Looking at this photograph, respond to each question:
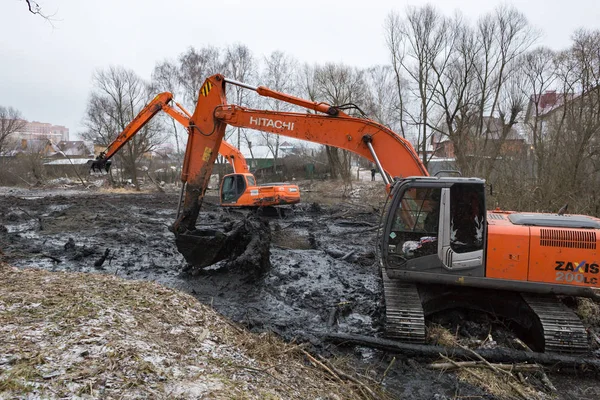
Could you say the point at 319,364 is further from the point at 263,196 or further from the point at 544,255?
the point at 263,196

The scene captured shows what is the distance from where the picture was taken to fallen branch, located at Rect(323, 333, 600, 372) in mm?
4555

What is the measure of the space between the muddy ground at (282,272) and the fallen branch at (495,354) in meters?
0.12

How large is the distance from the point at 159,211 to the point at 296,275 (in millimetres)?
11673

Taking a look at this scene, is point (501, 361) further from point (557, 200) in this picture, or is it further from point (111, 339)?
point (557, 200)

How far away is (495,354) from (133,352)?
3.91m

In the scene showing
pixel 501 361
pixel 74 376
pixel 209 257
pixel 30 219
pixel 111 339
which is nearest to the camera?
pixel 74 376

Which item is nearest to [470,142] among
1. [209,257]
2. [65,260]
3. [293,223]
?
[293,223]

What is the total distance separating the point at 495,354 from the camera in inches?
184

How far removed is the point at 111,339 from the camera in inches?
140

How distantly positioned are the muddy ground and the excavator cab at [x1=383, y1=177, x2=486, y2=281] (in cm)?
117

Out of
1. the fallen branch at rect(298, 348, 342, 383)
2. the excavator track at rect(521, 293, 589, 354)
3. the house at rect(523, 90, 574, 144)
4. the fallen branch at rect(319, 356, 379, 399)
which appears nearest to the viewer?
the fallen branch at rect(319, 356, 379, 399)

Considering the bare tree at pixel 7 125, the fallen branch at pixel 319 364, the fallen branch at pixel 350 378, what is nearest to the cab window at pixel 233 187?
the fallen branch at pixel 319 364

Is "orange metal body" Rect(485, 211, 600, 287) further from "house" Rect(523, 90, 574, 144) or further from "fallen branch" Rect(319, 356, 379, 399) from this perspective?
"house" Rect(523, 90, 574, 144)

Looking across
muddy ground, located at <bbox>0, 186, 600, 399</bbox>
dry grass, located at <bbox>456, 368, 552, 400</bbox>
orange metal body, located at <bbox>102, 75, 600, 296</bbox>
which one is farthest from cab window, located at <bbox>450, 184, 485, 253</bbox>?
muddy ground, located at <bbox>0, 186, 600, 399</bbox>
